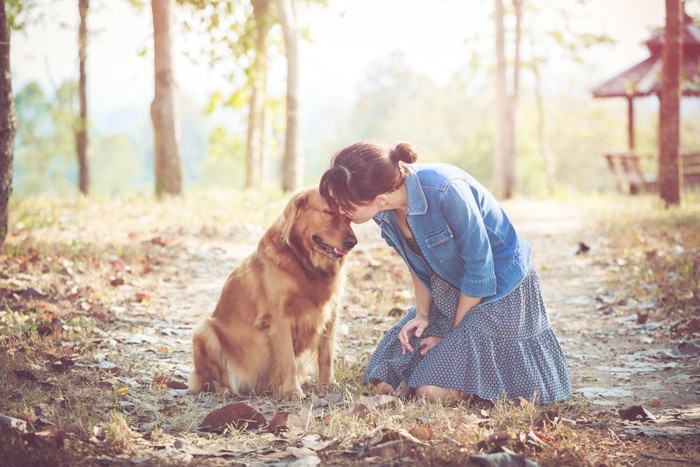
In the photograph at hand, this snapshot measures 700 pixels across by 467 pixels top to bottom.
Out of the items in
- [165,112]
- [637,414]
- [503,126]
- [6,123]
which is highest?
[165,112]

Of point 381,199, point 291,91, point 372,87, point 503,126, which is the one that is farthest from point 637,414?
point 372,87

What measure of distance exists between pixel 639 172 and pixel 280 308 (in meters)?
16.5

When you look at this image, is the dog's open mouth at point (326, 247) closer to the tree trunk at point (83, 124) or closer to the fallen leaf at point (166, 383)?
the fallen leaf at point (166, 383)

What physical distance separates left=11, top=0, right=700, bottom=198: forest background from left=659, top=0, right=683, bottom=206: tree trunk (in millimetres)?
756

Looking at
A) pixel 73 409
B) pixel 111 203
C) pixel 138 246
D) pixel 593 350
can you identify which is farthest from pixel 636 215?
pixel 73 409

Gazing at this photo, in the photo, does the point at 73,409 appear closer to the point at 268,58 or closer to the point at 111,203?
the point at 111,203

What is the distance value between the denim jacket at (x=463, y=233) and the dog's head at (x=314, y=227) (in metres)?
0.32

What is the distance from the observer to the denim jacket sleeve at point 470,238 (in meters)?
3.46

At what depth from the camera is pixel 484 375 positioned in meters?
3.71

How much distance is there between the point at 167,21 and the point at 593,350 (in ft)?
30.3

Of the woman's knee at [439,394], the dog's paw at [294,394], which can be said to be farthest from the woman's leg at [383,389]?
the dog's paw at [294,394]

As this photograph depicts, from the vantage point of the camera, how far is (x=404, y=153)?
11.7 ft

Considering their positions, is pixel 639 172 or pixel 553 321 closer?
pixel 553 321

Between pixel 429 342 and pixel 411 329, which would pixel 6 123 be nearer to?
pixel 411 329
